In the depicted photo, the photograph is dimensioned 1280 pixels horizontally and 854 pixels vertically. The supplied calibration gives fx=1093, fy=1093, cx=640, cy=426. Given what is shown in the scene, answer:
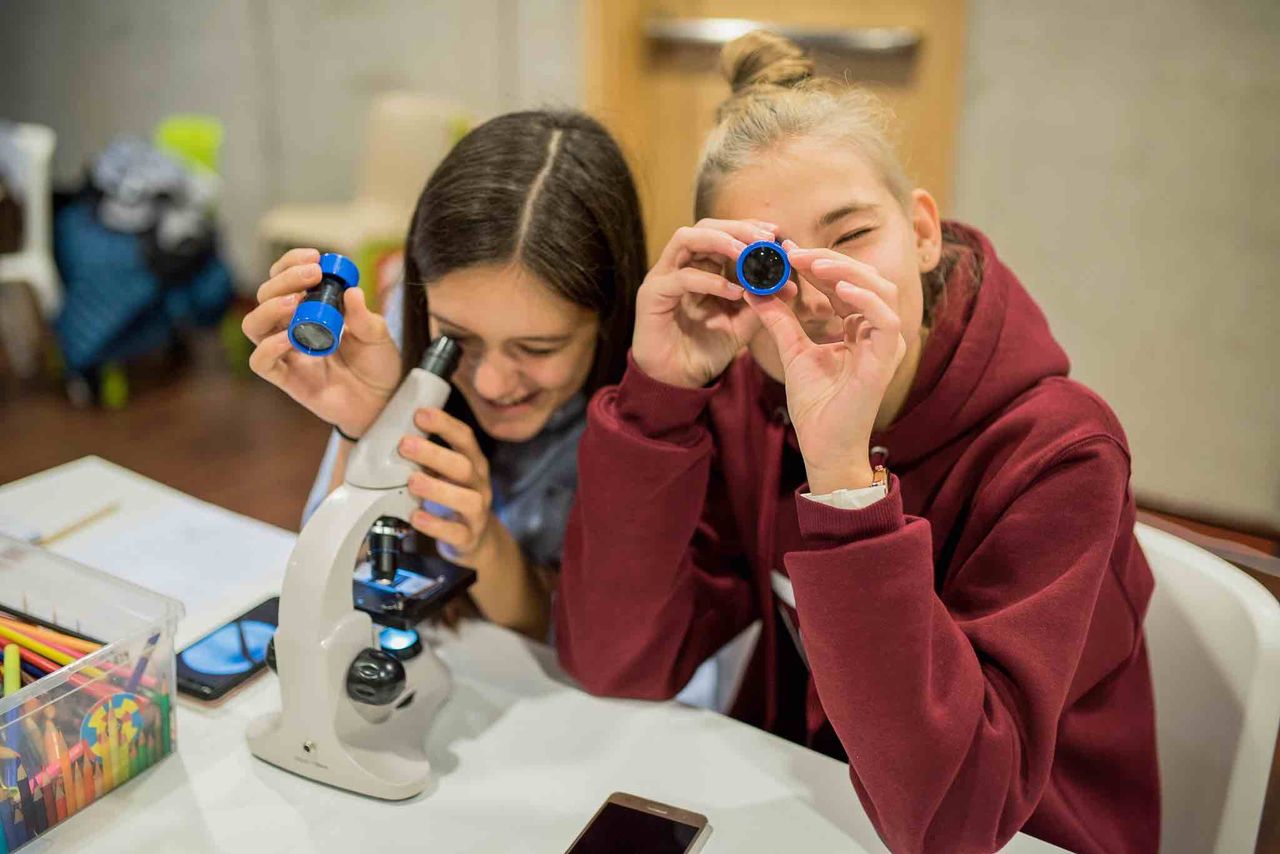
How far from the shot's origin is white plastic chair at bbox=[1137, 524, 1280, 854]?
37.8 inches

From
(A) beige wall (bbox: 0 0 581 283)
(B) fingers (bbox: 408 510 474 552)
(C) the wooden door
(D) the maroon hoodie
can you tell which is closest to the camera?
(D) the maroon hoodie

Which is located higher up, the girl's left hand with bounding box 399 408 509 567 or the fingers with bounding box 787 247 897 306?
the fingers with bounding box 787 247 897 306

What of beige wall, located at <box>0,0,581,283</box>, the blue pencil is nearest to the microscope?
the blue pencil

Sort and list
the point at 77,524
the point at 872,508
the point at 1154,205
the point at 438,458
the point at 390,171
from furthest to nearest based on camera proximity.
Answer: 1. the point at 390,171
2. the point at 1154,205
3. the point at 77,524
4. the point at 438,458
5. the point at 872,508

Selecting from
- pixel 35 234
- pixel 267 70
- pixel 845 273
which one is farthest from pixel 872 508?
pixel 267 70

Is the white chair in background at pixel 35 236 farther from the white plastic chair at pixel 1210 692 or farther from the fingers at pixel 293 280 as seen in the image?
the white plastic chair at pixel 1210 692

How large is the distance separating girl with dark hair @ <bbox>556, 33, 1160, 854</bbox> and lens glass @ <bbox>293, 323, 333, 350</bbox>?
26cm

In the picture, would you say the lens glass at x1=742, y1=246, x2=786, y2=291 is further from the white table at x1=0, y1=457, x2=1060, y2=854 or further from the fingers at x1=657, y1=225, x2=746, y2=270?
the white table at x1=0, y1=457, x2=1060, y2=854

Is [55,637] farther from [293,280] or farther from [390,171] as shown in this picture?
[390,171]

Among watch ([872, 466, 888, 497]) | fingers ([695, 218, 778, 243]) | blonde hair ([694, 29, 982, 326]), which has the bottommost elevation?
watch ([872, 466, 888, 497])

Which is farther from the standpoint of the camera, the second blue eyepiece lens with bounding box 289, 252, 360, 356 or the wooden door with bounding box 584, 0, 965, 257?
the wooden door with bounding box 584, 0, 965, 257

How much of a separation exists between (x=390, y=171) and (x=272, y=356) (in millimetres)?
3391

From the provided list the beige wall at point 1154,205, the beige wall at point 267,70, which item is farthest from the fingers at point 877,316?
the beige wall at point 267,70

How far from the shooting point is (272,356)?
105cm
